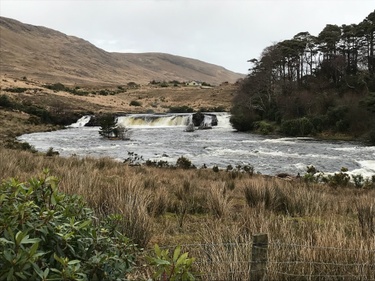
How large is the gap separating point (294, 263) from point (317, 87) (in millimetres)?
48087

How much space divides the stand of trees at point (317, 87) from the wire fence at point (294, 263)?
96.9 feet

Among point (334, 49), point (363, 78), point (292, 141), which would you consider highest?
point (334, 49)

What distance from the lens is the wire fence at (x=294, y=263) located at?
3.48m

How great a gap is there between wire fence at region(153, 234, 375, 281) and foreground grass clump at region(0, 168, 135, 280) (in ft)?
3.52

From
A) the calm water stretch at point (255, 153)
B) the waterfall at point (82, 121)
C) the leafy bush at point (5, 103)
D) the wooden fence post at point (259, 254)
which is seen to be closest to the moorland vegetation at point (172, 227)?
the wooden fence post at point (259, 254)

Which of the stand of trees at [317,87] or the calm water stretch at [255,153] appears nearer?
the calm water stretch at [255,153]

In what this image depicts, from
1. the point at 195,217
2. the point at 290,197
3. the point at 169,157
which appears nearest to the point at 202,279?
the point at 195,217

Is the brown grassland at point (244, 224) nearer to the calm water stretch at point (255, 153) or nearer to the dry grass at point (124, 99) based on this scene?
the calm water stretch at point (255, 153)

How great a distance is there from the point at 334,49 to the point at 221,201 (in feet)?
178

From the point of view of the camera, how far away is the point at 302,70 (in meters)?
59.9

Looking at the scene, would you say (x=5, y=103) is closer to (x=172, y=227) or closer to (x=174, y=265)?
(x=172, y=227)

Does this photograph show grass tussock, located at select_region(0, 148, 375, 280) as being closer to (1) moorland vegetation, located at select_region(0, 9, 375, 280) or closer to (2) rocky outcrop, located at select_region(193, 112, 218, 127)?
(1) moorland vegetation, located at select_region(0, 9, 375, 280)

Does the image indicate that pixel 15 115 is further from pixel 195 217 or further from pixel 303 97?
pixel 195 217

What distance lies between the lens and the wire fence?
3.48 meters
